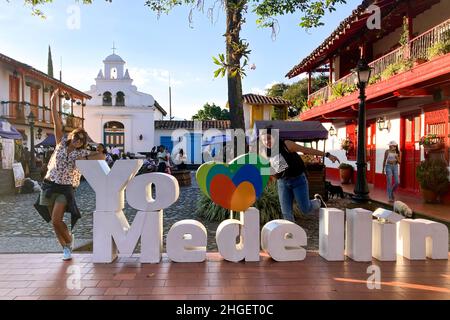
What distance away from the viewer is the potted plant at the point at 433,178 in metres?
9.27

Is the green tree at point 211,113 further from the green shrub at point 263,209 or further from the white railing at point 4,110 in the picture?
the green shrub at point 263,209

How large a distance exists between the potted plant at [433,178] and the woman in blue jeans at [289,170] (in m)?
5.48

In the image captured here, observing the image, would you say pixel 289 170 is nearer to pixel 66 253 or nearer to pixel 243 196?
pixel 243 196

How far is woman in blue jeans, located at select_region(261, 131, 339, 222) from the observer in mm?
5008

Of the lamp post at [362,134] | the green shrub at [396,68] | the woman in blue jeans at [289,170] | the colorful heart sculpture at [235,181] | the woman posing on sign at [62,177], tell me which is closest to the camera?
the woman posing on sign at [62,177]

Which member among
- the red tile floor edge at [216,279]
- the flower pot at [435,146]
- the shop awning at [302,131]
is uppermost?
the shop awning at [302,131]

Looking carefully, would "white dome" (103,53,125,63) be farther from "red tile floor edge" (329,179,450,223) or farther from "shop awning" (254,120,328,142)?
"red tile floor edge" (329,179,450,223)

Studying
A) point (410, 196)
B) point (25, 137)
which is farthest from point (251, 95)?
point (410, 196)

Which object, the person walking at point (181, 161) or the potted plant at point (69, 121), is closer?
the person walking at point (181, 161)

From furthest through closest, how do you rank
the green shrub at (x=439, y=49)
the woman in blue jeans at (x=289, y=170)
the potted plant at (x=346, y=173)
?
the potted plant at (x=346, y=173) → the green shrub at (x=439, y=49) → the woman in blue jeans at (x=289, y=170)

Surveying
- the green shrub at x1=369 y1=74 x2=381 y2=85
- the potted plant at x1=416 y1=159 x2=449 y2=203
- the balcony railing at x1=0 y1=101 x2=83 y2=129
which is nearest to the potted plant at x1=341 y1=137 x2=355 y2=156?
the green shrub at x1=369 y1=74 x2=381 y2=85

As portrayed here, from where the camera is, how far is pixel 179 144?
1320 inches

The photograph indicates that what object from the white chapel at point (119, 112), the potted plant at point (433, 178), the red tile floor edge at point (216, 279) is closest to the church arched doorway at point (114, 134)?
the white chapel at point (119, 112)

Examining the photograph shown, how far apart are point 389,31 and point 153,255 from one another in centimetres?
1269
